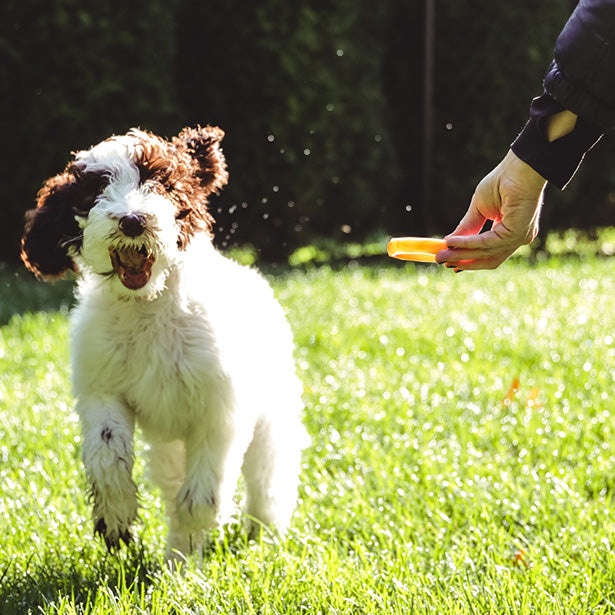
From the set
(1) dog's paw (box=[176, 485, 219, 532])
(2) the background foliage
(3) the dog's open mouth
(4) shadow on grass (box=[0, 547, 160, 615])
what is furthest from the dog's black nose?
(2) the background foliage

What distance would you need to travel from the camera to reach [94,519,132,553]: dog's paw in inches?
118

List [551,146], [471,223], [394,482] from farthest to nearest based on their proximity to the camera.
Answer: [394,482]
[471,223]
[551,146]

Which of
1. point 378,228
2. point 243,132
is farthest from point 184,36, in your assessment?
point 378,228

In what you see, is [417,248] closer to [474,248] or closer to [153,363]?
[474,248]

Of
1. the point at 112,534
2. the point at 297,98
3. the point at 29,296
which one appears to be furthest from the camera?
the point at 297,98

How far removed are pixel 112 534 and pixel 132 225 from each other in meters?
1.06

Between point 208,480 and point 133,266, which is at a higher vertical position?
point 133,266

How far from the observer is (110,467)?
2.93 m

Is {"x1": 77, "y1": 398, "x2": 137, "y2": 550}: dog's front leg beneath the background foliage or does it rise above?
beneath

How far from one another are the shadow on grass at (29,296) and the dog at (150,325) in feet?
13.4

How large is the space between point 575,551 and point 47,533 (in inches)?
75.8

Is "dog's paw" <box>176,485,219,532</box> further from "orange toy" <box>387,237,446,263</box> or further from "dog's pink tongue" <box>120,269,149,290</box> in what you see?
"orange toy" <box>387,237,446,263</box>

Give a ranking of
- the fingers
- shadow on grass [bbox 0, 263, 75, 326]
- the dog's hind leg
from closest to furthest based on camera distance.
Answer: the fingers, the dog's hind leg, shadow on grass [bbox 0, 263, 75, 326]

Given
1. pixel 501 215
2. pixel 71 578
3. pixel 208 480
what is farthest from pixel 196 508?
pixel 501 215
